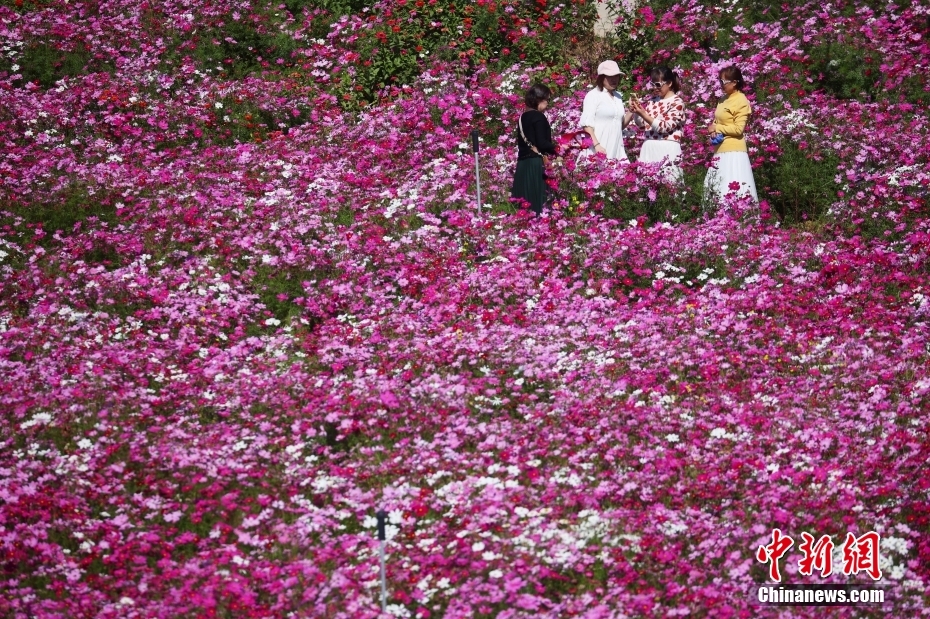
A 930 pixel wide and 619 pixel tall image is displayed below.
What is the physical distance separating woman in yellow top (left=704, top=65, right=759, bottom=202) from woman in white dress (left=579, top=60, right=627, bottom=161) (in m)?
1.33

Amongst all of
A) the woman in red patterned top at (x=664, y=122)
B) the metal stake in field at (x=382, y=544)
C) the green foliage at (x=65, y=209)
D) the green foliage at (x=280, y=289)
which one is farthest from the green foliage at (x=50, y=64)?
the metal stake in field at (x=382, y=544)

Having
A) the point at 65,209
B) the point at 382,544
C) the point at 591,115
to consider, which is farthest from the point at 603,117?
the point at 382,544

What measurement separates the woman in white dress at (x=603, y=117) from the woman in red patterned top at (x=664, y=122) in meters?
0.28

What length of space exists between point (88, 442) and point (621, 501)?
495cm

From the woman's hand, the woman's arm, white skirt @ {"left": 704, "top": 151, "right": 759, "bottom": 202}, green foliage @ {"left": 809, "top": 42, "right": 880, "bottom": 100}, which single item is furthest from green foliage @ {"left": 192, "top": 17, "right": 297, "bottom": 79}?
green foliage @ {"left": 809, "top": 42, "right": 880, "bottom": 100}

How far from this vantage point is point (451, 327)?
11.8 metres

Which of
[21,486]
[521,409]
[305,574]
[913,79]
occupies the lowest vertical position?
[305,574]

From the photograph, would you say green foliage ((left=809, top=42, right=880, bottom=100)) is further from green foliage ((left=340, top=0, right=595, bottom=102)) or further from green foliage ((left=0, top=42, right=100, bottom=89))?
green foliage ((left=0, top=42, right=100, bottom=89))

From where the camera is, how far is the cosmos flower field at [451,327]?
27.7 ft

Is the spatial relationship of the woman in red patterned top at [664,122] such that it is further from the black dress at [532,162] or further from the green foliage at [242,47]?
the green foliage at [242,47]

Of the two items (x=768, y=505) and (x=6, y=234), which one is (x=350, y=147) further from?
(x=768, y=505)

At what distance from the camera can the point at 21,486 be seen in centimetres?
935

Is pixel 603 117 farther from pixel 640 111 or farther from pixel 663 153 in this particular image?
pixel 663 153

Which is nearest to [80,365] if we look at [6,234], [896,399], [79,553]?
[79,553]
